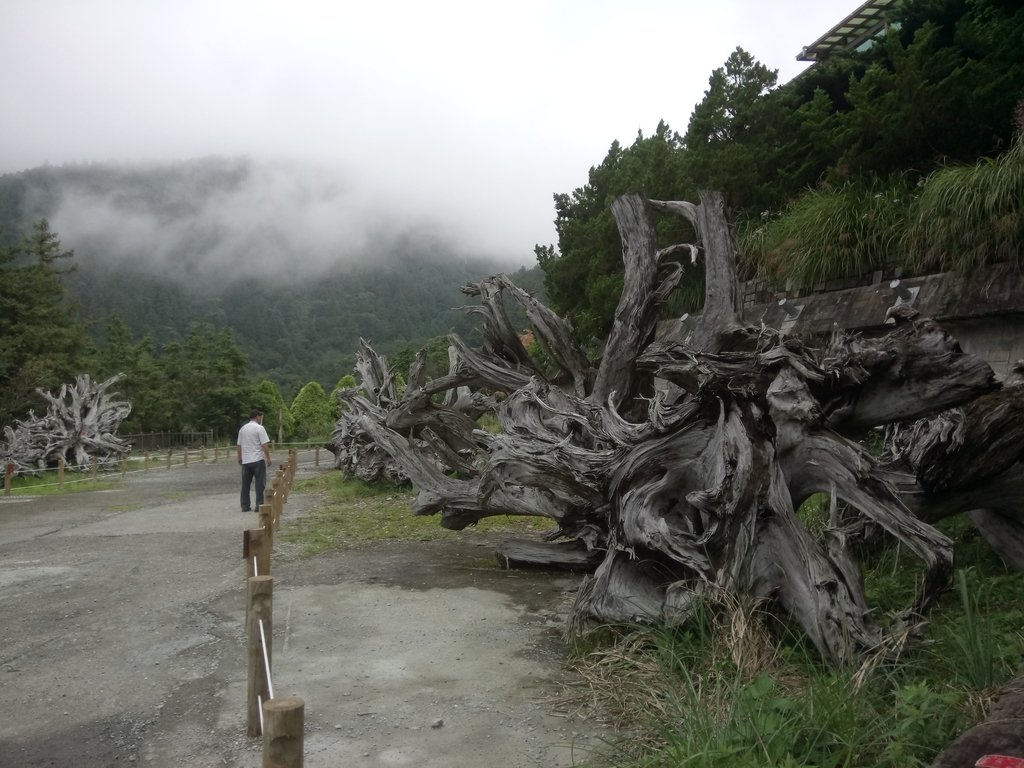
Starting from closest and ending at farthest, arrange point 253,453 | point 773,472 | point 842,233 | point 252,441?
point 773,472 < point 842,233 < point 252,441 < point 253,453

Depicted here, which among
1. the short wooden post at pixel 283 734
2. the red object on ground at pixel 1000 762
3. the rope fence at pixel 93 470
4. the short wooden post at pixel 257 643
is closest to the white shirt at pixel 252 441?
the rope fence at pixel 93 470

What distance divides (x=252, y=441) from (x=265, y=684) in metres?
9.07

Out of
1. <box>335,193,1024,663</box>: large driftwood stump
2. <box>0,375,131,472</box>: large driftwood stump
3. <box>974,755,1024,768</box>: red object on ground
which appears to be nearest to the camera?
<box>974,755,1024,768</box>: red object on ground

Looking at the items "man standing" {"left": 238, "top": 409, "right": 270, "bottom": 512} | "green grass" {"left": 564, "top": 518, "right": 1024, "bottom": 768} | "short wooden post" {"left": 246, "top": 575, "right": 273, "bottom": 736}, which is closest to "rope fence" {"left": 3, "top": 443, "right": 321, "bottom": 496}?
"man standing" {"left": 238, "top": 409, "right": 270, "bottom": 512}

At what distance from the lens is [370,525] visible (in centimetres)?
1200

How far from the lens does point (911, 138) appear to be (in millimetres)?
10656

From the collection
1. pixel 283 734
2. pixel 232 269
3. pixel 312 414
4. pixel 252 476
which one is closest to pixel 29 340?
pixel 312 414

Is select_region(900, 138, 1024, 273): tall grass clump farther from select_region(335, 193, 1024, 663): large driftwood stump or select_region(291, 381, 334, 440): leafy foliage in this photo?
select_region(291, 381, 334, 440): leafy foliage

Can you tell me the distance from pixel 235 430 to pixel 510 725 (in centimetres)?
4383

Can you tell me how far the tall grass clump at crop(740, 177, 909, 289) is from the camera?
33.0ft

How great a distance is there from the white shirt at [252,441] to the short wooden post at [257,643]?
8899 millimetres

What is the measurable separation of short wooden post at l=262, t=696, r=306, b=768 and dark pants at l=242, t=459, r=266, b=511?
430 inches

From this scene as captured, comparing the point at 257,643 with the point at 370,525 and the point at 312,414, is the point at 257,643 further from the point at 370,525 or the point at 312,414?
the point at 312,414

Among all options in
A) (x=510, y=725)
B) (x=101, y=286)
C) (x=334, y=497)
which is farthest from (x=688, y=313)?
(x=101, y=286)
